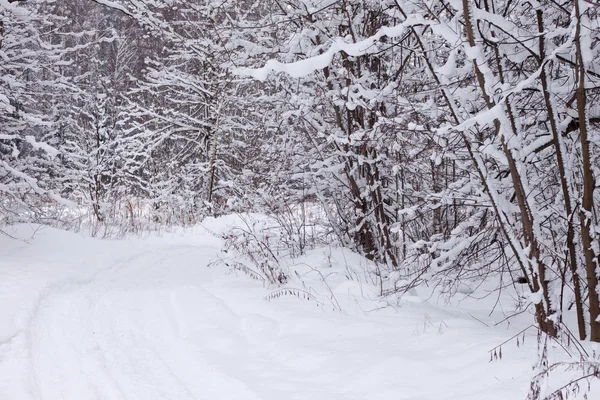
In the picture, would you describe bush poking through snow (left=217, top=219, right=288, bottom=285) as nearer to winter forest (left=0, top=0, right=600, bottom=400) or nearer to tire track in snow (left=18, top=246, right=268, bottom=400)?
winter forest (left=0, top=0, right=600, bottom=400)

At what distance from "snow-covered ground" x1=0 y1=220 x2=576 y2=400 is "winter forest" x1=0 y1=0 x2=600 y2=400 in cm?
15

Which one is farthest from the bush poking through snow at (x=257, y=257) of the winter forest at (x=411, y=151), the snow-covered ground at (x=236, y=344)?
the snow-covered ground at (x=236, y=344)

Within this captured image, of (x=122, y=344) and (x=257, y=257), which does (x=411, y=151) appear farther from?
(x=122, y=344)

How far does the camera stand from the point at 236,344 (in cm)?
355

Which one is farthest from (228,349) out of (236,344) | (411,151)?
(411,151)

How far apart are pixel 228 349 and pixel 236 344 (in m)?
0.10

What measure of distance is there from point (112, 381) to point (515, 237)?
256 centimetres

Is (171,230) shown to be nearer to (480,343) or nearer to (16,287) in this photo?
(16,287)

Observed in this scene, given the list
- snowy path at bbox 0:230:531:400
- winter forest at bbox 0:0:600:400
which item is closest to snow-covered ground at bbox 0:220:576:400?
snowy path at bbox 0:230:531:400

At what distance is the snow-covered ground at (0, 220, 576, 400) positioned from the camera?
106 inches

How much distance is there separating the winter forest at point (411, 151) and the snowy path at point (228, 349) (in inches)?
8.0

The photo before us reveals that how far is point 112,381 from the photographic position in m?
2.90

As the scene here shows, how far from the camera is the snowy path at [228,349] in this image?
269cm

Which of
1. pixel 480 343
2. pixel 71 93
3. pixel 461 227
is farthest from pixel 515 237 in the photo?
pixel 71 93
